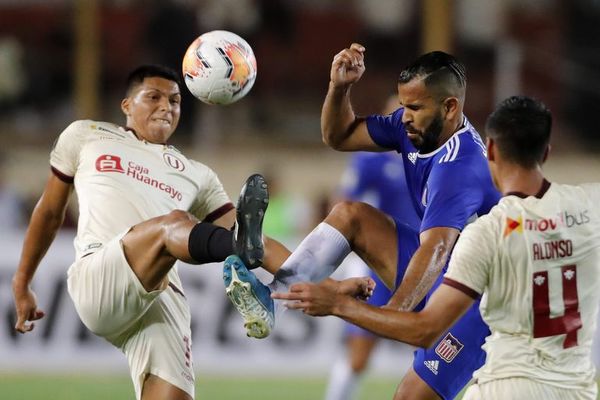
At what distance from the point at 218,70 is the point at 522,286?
94.3 inches

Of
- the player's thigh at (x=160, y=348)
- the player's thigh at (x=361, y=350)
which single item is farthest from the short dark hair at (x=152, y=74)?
the player's thigh at (x=361, y=350)

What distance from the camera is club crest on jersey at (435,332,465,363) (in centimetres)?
629

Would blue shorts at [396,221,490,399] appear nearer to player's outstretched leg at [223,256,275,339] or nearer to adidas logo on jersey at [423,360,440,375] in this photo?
adidas logo on jersey at [423,360,440,375]

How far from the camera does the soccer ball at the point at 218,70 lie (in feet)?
21.0

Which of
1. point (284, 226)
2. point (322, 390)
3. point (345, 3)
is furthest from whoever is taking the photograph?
point (345, 3)

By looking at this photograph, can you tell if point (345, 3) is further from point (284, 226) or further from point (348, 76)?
point (348, 76)

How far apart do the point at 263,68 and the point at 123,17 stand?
212cm

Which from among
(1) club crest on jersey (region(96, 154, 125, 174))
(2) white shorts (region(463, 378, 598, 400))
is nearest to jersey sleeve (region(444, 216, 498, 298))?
(2) white shorts (region(463, 378, 598, 400))

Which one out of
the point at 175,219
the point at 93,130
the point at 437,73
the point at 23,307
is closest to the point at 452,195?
the point at 437,73

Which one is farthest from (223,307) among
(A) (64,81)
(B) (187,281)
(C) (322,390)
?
(A) (64,81)

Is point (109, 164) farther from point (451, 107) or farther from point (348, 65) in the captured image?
point (451, 107)

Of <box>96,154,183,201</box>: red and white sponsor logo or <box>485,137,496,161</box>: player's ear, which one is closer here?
<box>485,137,496,161</box>: player's ear

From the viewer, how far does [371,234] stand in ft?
20.5

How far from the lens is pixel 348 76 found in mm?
6227
